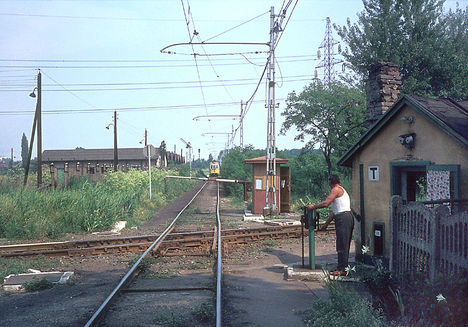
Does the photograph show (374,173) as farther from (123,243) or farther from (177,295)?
(123,243)

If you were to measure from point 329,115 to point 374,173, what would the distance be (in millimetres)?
15656

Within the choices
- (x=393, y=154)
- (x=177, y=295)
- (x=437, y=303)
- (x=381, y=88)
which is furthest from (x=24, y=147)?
(x=437, y=303)

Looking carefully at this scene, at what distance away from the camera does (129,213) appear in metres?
18.6

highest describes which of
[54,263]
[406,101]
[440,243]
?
[406,101]

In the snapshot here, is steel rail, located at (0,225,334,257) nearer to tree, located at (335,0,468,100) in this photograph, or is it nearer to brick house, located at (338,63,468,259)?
brick house, located at (338,63,468,259)

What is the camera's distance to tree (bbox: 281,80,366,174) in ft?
77.8

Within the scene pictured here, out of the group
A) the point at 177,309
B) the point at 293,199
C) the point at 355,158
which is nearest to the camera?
the point at 177,309

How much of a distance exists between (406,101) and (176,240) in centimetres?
714

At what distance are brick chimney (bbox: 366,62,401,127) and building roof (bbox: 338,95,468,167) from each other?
3.96 feet

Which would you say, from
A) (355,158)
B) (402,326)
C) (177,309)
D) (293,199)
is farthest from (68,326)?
(293,199)

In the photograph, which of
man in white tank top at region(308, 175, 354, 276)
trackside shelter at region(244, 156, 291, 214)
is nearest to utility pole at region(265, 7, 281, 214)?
trackside shelter at region(244, 156, 291, 214)

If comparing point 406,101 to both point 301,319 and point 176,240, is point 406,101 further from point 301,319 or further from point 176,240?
point 176,240

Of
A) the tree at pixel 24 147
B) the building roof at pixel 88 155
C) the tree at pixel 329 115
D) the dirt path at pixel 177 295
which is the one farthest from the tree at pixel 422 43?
the tree at pixel 24 147

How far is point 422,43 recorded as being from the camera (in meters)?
23.1
